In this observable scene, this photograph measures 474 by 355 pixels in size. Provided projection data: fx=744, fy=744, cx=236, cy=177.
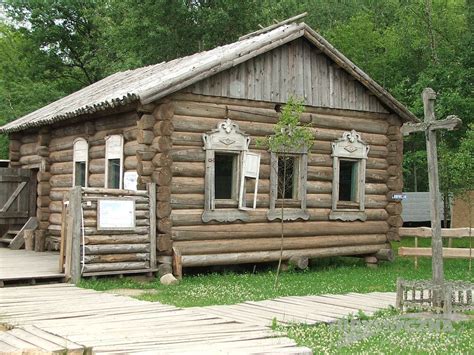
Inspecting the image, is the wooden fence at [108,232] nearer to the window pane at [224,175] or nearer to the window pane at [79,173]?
the window pane at [224,175]

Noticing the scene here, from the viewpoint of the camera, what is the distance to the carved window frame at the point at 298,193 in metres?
17.7

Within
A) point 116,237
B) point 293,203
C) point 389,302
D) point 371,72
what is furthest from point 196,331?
point 371,72

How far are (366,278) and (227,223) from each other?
3362 millimetres

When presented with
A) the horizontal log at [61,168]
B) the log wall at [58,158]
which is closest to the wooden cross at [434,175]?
the log wall at [58,158]

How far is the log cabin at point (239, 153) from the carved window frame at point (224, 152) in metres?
0.03

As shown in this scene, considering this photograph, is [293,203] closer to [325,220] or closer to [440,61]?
[325,220]

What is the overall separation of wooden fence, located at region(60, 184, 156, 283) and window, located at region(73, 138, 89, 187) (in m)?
3.73

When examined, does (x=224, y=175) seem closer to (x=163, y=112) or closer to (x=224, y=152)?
(x=224, y=152)

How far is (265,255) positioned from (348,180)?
3.68 m

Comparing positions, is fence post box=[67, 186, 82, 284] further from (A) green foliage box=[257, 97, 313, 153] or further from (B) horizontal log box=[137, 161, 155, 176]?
(A) green foliage box=[257, 97, 313, 153]

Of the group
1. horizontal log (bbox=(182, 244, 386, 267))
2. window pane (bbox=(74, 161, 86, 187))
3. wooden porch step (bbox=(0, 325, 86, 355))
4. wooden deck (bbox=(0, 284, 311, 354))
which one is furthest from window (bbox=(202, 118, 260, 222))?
wooden porch step (bbox=(0, 325, 86, 355))

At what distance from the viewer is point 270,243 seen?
17750 mm

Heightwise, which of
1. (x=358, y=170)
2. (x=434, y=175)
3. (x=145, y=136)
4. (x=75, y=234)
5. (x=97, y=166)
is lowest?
(x=75, y=234)

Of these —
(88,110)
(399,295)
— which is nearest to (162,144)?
(88,110)
